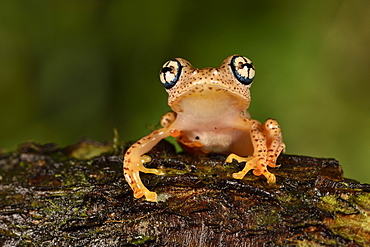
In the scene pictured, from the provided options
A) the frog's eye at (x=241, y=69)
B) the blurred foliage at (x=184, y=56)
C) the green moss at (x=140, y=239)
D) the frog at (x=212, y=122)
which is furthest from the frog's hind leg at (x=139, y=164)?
the blurred foliage at (x=184, y=56)

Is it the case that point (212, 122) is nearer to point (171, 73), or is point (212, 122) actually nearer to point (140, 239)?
point (171, 73)

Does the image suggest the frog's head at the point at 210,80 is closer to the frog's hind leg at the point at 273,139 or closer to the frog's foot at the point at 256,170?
the frog's hind leg at the point at 273,139

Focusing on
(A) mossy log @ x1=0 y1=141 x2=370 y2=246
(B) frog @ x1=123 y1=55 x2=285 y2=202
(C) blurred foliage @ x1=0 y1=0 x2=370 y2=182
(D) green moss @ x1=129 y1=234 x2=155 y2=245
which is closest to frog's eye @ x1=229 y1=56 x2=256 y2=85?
(B) frog @ x1=123 y1=55 x2=285 y2=202

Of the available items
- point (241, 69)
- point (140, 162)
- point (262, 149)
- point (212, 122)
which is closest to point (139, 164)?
point (140, 162)

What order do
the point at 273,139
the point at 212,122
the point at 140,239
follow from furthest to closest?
the point at 273,139 → the point at 212,122 → the point at 140,239

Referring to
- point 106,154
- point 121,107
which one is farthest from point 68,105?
point 106,154
